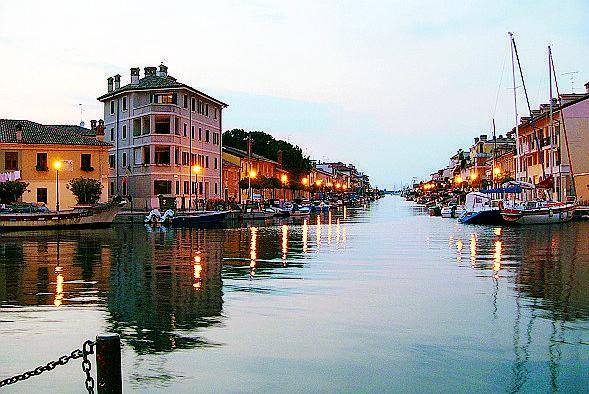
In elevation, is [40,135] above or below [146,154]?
above

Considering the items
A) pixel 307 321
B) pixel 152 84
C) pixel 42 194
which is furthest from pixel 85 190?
pixel 307 321

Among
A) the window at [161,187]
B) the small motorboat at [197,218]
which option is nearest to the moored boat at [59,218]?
the small motorboat at [197,218]

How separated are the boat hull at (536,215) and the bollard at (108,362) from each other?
56.6m

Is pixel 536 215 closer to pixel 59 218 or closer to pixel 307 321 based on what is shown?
pixel 59 218

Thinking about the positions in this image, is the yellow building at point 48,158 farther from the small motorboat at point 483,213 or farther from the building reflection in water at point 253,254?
the small motorboat at point 483,213

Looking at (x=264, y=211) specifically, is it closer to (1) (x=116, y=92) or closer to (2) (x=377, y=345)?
(1) (x=116, y=92)

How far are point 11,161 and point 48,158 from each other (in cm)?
319

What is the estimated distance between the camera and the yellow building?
215 feet

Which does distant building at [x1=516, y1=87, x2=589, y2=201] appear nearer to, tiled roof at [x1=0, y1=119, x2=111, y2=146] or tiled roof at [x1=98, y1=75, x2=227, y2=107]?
tiled roof at [x1=98, y1=75, x2=227, y2=107]

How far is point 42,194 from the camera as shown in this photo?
66.6 m

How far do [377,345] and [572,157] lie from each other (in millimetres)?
66022

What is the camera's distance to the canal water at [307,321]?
35.0 ft

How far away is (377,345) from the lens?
501 inches

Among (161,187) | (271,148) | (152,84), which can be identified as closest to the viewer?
(161,187)
